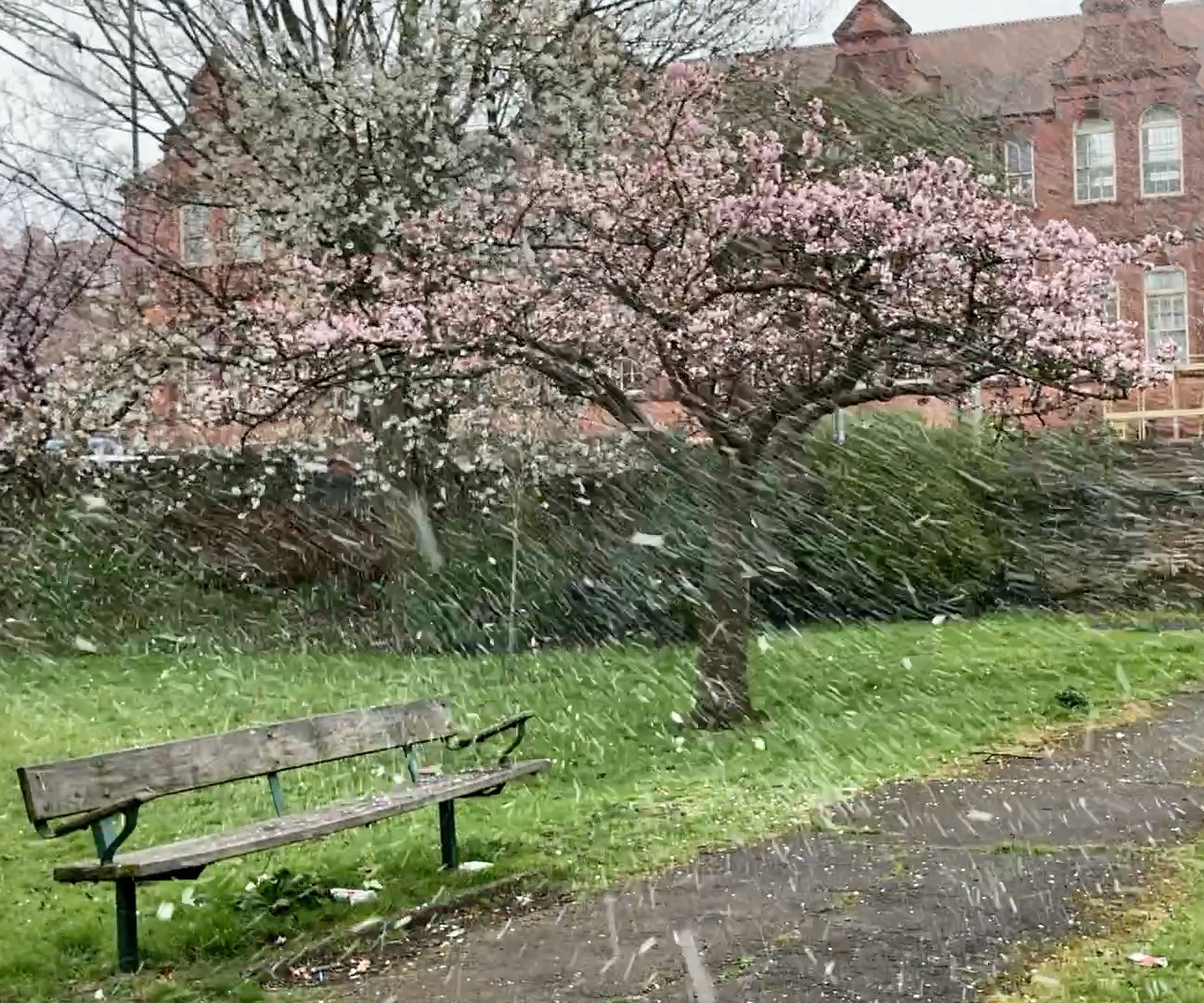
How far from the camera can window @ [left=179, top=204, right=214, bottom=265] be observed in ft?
62.8

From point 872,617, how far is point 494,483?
189 inches

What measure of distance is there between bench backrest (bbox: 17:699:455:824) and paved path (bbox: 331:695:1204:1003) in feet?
4.27

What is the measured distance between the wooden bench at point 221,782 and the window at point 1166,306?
26546mm

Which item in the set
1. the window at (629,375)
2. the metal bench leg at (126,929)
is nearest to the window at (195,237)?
the window at (629,375)

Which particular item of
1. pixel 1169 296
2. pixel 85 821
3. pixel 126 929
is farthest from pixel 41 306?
pixel 1169 296

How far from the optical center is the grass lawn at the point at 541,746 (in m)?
5.95

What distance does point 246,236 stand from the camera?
655 inches

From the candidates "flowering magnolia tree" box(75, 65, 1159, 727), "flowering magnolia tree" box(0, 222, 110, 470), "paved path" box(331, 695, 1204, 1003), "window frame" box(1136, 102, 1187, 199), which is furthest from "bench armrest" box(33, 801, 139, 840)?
"window frame" box(1136, 102, 1187, 199)

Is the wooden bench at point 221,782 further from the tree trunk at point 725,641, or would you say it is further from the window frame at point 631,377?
the window frame at point 631,377

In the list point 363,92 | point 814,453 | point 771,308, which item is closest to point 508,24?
point 363,92

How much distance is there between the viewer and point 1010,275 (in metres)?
11.4

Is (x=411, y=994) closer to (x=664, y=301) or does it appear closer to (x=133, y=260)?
(x=664, y=301)

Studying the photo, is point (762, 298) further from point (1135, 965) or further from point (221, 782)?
point (1135, 965)

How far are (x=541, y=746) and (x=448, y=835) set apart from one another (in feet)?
12.0
